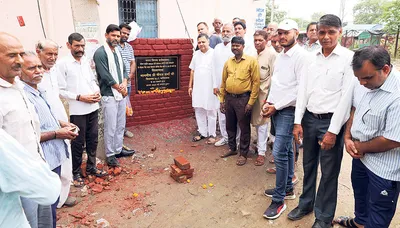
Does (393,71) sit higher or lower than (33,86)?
higher

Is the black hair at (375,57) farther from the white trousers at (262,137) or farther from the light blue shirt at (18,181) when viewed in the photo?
the white trousers at (262,137)

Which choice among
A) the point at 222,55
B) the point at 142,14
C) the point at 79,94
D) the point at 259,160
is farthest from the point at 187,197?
the point at 142,14

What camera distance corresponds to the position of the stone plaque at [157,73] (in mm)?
5559

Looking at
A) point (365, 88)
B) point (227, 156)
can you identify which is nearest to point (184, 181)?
point (227, 156)

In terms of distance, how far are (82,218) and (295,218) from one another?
2289 millimetres

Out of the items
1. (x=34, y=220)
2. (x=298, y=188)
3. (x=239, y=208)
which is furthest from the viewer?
(x=298, y=188)

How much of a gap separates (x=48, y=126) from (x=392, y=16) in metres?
22.8

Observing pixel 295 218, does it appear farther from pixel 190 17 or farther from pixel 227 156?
pixel 190 17

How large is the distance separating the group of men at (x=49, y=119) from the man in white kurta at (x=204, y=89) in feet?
3.90

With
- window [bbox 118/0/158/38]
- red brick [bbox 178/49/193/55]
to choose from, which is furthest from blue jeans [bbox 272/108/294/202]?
window [bbox 118/0/158/38]

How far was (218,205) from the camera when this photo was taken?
334 cm

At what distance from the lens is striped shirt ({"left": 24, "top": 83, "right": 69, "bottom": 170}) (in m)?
2.32

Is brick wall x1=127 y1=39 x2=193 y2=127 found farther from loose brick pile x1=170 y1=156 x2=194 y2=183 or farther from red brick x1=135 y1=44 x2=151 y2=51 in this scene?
loose brick pile x1=170 y1=156 x2=194 y2=183

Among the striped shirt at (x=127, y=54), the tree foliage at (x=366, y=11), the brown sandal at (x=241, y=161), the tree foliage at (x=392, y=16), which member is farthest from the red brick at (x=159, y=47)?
the tree foliage at (x=366, y=11)
